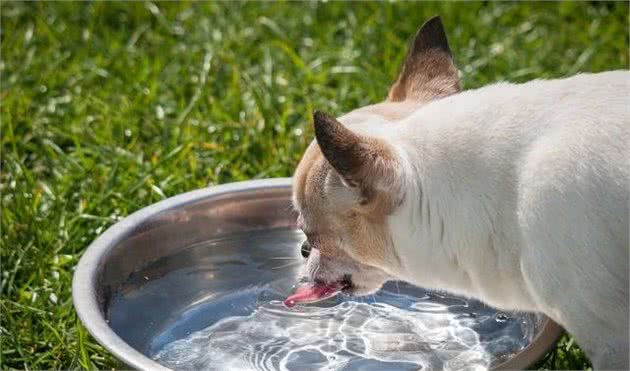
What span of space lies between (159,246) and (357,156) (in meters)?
1.67

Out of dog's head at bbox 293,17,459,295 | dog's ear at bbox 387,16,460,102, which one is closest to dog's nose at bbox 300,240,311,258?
dog's head at bbox 293,17,459,295

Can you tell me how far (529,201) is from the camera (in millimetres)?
3516

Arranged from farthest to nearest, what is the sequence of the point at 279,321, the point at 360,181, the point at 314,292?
the point at 279,321
the point at 314,292
the point at 360,181

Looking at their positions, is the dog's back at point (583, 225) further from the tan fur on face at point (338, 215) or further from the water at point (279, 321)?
the water at point (279, 321)

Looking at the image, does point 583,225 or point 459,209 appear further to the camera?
point 459,209

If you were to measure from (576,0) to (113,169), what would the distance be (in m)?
3.33

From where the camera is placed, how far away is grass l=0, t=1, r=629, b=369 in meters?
5.14

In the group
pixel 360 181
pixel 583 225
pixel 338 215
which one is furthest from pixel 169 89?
pixel 583 225

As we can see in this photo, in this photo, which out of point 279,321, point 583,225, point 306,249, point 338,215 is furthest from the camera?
point 279,321

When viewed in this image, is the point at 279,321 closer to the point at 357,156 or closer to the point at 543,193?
the point at 357,156

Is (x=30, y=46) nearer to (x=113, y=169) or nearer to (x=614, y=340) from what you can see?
(x=113, y=169)

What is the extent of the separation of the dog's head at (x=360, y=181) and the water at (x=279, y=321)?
17.6 inches

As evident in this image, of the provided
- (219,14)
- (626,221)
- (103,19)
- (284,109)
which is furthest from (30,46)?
(626,221)

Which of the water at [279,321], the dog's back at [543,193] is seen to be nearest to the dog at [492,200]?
the dog's back at [543,193]
